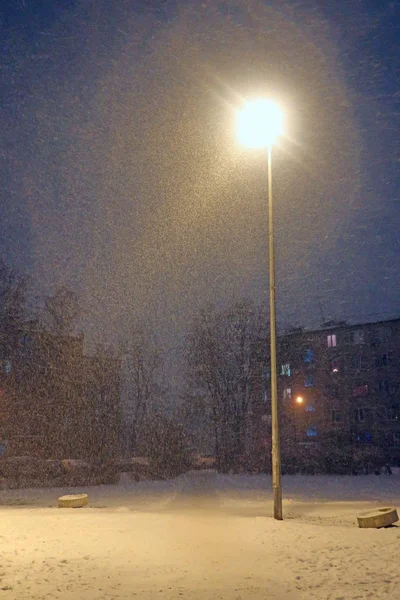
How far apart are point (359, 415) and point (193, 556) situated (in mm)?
60121

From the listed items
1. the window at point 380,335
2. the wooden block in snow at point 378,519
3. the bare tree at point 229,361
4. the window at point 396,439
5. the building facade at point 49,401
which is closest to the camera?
the wooden block in snow at point 378,519

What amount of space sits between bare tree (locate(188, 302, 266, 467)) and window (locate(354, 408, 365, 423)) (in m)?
16.3

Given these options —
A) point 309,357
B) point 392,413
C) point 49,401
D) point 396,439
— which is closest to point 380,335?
point 309,357

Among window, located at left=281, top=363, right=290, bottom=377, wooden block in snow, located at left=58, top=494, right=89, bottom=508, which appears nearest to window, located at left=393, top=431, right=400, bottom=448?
window, located at left=281, top=363, right=290, bottom=377

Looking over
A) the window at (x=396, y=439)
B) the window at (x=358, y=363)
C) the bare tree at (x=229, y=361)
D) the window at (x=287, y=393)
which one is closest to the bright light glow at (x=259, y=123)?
the bare tree at (x=229, y=361)

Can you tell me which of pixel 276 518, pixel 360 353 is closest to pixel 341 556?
pixel 276 518

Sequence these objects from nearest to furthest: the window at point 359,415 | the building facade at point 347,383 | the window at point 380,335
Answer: the building facade at point 347,383 < the window at point 359,415 < the window at point 380,335

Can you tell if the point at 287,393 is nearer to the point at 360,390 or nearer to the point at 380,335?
the point at 360,390

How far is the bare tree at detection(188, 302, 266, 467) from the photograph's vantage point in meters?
58.2

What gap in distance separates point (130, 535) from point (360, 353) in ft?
196

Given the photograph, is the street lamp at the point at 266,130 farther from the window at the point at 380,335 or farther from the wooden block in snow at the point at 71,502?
the window at the point at 380,335

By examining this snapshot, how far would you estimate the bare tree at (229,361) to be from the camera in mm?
58219

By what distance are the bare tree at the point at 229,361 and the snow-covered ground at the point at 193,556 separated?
115ft

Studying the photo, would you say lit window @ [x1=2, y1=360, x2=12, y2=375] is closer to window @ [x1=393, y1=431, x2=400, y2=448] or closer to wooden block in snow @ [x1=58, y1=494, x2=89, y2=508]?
wooden block in snow @ [x1=58, y1=494, x2=89, y2=508]
